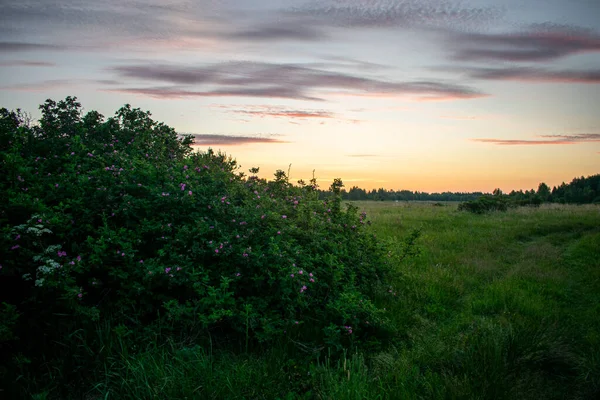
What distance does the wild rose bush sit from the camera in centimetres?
454

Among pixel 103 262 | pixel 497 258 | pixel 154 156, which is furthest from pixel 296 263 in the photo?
pixel 497 258

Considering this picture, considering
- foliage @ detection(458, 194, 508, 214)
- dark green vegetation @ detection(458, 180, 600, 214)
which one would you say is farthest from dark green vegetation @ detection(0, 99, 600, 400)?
dark green vegetation @ detection(458, 180, 600, 214)

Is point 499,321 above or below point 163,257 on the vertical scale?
below

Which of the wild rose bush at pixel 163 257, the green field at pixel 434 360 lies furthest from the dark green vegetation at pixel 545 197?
the wild rose bush at pixel 163 257

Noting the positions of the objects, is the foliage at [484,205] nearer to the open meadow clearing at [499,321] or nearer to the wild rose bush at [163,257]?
the open meadow clearing at [499,321]

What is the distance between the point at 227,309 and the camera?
4992mm

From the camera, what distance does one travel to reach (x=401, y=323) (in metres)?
6.08

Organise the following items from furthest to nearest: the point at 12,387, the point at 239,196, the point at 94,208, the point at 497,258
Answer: the point at 497,258 < the point at 239,196 < the point at 94,208 < the point at 12,387

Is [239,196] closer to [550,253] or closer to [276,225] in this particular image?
[276,225]

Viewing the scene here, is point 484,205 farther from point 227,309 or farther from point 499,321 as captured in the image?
point 227,309

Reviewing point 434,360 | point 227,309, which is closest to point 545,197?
point 434,360

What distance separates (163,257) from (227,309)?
111 cm

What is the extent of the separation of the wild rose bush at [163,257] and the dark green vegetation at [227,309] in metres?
0.03

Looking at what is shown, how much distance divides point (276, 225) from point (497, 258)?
758 centimetres
